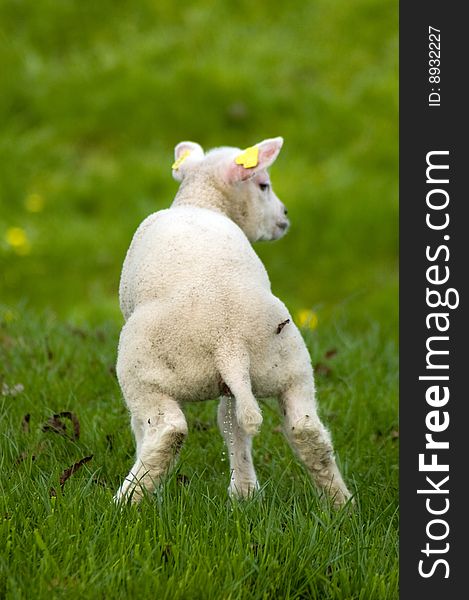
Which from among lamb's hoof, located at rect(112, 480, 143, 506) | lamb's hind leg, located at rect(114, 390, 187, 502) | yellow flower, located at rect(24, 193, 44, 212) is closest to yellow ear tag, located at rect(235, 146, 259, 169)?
lamb's hind leg, located at rect(114, 390, 187, 502)

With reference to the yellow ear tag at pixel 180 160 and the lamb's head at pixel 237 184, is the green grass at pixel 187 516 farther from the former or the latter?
the yellow ear tag at pixel 180 160

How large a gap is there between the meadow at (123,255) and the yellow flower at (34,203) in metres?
0.02

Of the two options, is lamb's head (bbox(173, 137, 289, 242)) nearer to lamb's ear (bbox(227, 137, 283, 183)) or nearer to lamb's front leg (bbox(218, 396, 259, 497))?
lamb's ear (bbox(227, 137, 283, 183))

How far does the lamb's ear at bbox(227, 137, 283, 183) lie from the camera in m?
3.96

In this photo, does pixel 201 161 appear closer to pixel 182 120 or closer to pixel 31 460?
pixel 31 460

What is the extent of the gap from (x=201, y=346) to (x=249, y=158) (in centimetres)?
85

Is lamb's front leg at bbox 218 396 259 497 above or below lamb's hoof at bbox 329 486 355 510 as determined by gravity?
above

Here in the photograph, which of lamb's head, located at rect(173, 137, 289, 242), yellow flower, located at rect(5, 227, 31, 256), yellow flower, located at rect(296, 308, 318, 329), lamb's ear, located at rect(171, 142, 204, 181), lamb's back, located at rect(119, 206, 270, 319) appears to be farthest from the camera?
yellow flower, located at rect(5, 227, 31, 256)

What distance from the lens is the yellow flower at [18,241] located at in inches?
330

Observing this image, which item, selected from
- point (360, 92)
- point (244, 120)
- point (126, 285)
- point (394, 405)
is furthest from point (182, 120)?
point (126, 285)

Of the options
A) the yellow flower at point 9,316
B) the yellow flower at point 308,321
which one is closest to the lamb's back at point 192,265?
the yellow flower at point 308,321

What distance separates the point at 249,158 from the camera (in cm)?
396

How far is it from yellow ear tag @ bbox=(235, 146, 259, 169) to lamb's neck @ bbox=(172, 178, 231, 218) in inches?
5.8

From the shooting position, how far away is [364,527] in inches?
142
